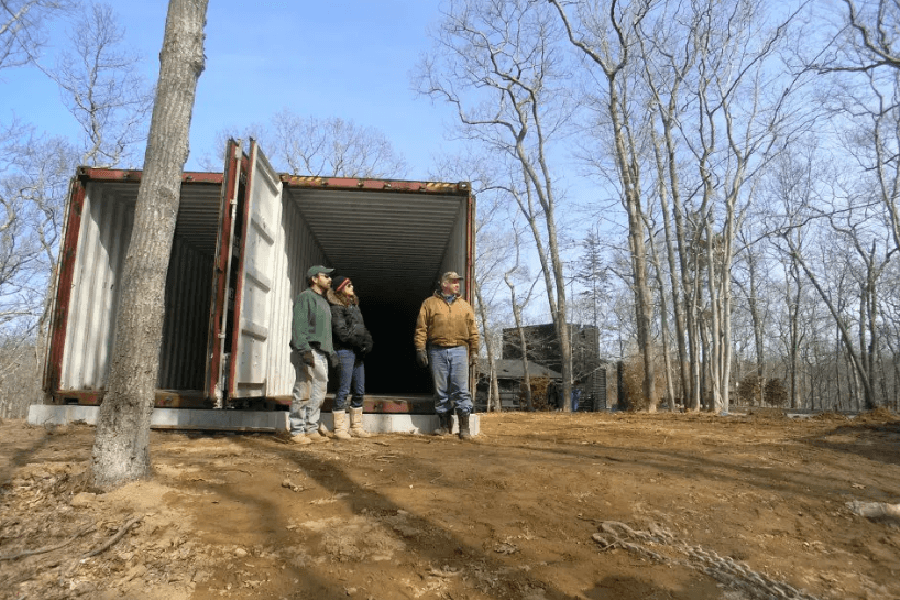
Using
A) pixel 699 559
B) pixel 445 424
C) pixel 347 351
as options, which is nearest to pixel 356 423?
pixel 347 351

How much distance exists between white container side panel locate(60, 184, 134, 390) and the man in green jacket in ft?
9.98

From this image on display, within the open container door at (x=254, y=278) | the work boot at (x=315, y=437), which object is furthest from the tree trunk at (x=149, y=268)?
the work boot at (x=315, y=437)

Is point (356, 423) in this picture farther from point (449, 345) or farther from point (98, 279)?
point (98, 279)

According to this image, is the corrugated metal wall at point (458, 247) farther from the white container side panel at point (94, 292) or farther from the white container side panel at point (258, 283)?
the white container side panel at point (94, 292)

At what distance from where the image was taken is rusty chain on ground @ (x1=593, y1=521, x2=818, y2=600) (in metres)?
2.69

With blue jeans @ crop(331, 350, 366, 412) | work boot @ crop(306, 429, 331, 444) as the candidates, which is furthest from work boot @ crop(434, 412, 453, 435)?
work boot @ crop(306, 429, 331, 444)

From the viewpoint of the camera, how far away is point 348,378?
261 inches

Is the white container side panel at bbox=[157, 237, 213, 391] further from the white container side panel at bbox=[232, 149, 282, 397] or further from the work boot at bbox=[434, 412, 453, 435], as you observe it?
the work boot at bbox=[434, 412, 453, 435]

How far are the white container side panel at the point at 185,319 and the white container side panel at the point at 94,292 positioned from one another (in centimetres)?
147

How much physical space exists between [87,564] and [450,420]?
15.2 ft

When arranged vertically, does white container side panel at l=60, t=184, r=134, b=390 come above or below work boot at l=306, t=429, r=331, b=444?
above

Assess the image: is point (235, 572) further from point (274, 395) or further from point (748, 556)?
point (274, 395)

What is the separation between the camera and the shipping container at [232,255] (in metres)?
6.06

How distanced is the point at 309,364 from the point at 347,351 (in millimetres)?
717
